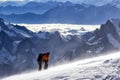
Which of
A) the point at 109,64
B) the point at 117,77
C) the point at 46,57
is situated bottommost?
the point at 117,77

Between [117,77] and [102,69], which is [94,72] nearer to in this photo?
[102,69]

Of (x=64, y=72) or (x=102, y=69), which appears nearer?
(x=102, y=69)

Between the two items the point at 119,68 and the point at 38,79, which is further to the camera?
the point at 38,79

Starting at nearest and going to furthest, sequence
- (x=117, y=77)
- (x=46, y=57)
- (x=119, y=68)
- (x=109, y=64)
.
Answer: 1. (x=117, y=77)
2. (x=119, y=68)
3. (x=109, y=64)
4. (x=46, y=57)

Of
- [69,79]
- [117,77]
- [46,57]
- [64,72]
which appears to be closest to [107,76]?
[117,77]

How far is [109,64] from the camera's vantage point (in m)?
34.6

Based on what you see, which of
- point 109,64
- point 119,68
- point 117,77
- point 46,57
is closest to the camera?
point 117,77

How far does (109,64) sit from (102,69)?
127 centimetres

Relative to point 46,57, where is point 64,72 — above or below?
below

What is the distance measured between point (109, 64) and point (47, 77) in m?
5.54

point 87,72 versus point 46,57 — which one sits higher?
point 46,57

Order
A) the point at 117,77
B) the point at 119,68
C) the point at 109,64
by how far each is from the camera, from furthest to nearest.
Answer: the point at 109,64, the point at 119,68, the point at 117,77

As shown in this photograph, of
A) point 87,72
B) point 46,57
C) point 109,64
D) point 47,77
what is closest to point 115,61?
point 109,64

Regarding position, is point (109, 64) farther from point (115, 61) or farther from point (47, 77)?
point (47, 77)
